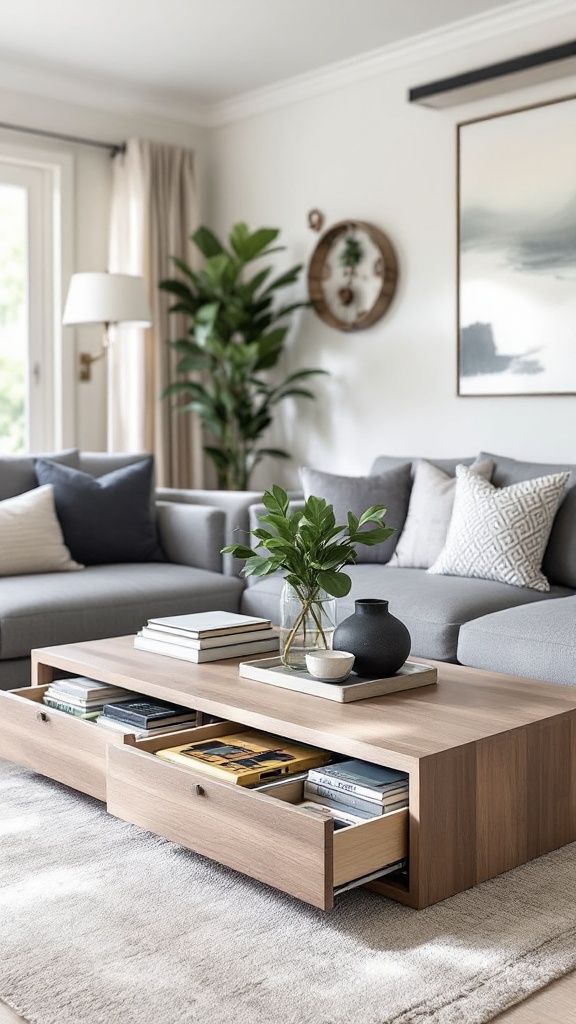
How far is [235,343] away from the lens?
483 centimetres

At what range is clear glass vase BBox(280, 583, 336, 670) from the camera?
97.1 inches

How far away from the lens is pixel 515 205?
413 cm

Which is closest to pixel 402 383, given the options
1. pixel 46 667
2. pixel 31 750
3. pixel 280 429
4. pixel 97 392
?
pixel 280 429

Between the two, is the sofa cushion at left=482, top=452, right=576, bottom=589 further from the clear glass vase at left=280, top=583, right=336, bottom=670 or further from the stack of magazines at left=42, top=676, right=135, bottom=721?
the stack of magazines at left=42, top=676, right=135, bottom=721

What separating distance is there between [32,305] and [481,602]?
284 cm

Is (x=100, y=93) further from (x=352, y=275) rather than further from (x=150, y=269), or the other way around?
(x=352, y=275)

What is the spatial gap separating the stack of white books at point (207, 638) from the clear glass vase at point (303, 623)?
21 cm

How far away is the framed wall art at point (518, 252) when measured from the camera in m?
3.99

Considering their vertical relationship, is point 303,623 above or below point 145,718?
above

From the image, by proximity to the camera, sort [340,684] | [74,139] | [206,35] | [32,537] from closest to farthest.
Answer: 1. [340,684]
2. [32,537]
3. [206,35]
4. [74,139]

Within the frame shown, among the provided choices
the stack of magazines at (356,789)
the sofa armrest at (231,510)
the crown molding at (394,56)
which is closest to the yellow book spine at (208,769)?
the stack of magazines at (356,789)

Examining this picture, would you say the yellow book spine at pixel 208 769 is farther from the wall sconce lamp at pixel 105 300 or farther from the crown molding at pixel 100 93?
the crown molding at pixel 100 93

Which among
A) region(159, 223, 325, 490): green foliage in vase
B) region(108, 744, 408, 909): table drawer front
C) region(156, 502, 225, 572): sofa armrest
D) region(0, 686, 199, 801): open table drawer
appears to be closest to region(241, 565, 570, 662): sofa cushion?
region(156, 502, 225, 572): sofa armrest

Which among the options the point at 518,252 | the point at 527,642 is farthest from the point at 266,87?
the point at 527,642
